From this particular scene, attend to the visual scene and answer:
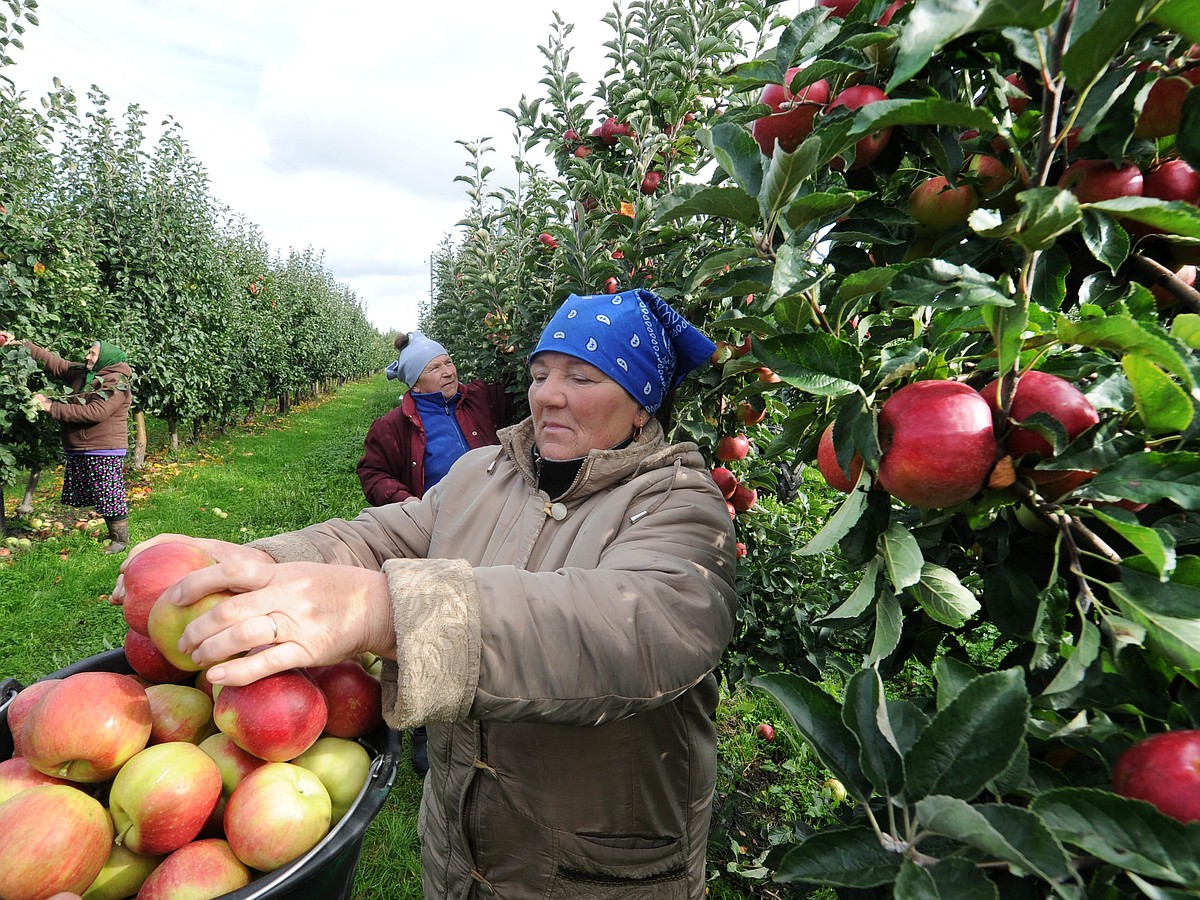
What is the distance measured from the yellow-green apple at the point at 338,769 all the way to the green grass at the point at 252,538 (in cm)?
77

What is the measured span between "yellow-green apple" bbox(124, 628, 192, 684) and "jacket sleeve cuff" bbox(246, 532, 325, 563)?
270mm

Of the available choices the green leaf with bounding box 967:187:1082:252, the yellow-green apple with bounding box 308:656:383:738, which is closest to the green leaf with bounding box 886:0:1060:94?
the green leaf with bounding box 967:187:1082:252

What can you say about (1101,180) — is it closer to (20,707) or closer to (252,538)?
(20,707)

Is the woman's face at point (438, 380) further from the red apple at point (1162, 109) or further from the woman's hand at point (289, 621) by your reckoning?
the red apple at point (1162, 109)

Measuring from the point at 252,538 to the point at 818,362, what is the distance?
7.38 m

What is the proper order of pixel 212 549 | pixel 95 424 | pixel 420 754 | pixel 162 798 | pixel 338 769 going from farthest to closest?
pixel 95 424 → pixel 420 754 → pixel 212 549 → pixel 338 769 → pixel 162 798

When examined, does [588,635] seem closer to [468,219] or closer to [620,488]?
[620,488]

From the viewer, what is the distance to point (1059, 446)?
2.03ft

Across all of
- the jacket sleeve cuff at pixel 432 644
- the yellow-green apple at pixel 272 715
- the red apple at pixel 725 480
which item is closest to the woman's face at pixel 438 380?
the red apple at pixel 725 480

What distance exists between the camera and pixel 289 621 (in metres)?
0.85

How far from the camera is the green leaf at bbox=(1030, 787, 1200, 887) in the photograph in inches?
18.3

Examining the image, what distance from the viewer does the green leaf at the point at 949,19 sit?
0.52 meters

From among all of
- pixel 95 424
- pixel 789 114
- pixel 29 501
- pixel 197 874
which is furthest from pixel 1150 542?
pixel 29 501

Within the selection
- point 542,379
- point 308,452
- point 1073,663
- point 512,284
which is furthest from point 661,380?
point 308,452
